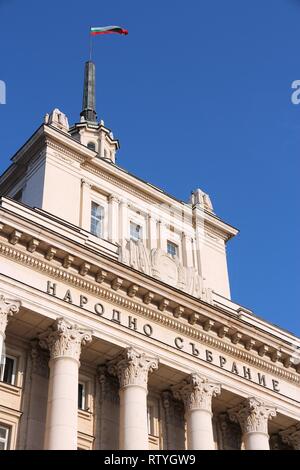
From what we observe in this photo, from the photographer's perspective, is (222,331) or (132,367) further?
(222,331)

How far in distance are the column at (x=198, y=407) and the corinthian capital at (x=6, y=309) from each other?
345 inches

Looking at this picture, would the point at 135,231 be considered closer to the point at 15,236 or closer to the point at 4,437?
the point at 15,236

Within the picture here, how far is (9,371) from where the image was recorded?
30453 millimetres

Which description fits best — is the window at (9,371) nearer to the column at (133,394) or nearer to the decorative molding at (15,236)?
the column at (133,394)

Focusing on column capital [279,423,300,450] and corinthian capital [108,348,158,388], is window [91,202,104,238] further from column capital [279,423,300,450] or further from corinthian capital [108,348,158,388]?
column capital [279,423,300,450]

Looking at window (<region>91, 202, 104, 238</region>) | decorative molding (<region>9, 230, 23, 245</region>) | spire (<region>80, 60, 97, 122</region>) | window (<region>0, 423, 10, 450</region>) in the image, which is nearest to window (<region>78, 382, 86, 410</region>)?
window (<region>0, 423, 10, 450</region>)

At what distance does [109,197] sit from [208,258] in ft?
20.5

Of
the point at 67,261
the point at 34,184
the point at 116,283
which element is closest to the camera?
the point at 67,261

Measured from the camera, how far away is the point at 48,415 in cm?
2862

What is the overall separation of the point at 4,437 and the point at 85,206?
13233 mm

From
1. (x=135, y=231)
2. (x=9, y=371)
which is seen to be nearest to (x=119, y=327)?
(x=9, y=371)

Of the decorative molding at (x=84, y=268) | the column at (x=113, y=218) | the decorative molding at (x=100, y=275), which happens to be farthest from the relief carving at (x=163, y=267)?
the decorative molding at (x=84, y=268)

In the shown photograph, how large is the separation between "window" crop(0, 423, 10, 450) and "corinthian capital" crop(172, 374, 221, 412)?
828cm

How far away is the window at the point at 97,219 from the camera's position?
1522 inches
